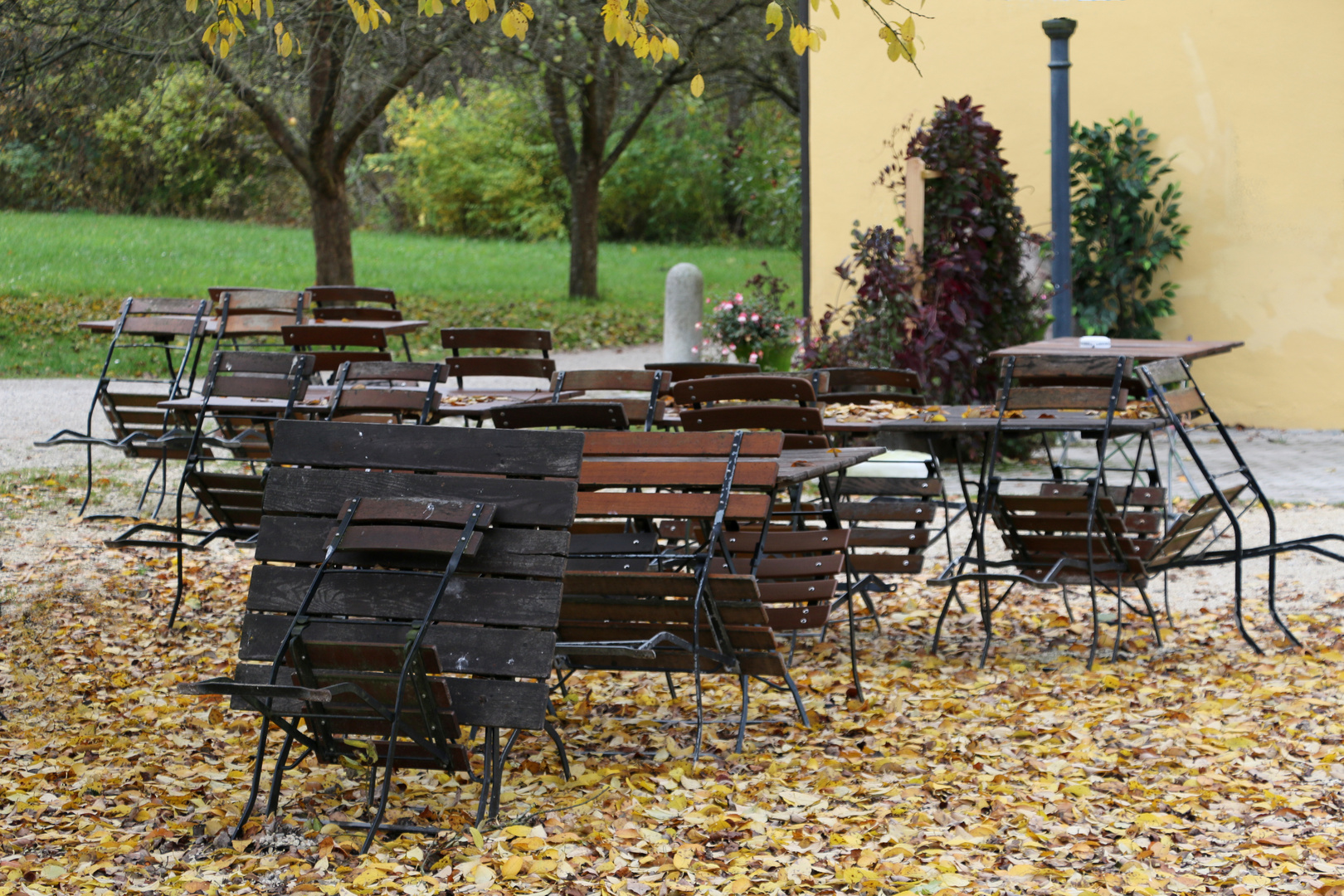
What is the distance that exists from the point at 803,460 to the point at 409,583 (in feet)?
5.39

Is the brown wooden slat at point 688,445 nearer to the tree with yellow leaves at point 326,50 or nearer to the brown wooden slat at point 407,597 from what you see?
the brown wooden slat at point 407,597

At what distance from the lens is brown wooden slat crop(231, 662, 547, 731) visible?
343cm

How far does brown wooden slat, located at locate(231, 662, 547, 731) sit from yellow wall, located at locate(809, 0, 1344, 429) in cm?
917

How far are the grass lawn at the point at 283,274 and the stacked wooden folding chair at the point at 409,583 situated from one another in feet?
40.5

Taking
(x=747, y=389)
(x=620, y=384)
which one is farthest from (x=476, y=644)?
(x=620, y=384)

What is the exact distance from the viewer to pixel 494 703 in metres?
3.45

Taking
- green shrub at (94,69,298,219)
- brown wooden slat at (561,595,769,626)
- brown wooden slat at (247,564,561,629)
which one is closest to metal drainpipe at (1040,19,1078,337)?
brown wooden slat at (561,595,769,626)

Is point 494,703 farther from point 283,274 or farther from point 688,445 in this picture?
point 283,274

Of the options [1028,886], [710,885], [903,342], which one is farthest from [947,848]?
[903,342]

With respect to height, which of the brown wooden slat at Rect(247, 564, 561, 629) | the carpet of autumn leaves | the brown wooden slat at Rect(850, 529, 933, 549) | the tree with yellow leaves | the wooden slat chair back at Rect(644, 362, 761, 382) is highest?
the tree with yellow leaves

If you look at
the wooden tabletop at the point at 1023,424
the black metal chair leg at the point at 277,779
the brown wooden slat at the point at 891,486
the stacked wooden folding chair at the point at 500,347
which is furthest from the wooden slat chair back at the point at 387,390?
the black metal chair leg at the point at 277,779

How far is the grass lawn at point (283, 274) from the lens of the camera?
1756 cm

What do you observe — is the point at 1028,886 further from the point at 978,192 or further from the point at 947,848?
the point at 978,192

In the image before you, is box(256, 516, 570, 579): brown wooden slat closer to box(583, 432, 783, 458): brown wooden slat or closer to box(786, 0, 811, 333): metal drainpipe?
box(583, 432, 783, 458): brown wooden slat
